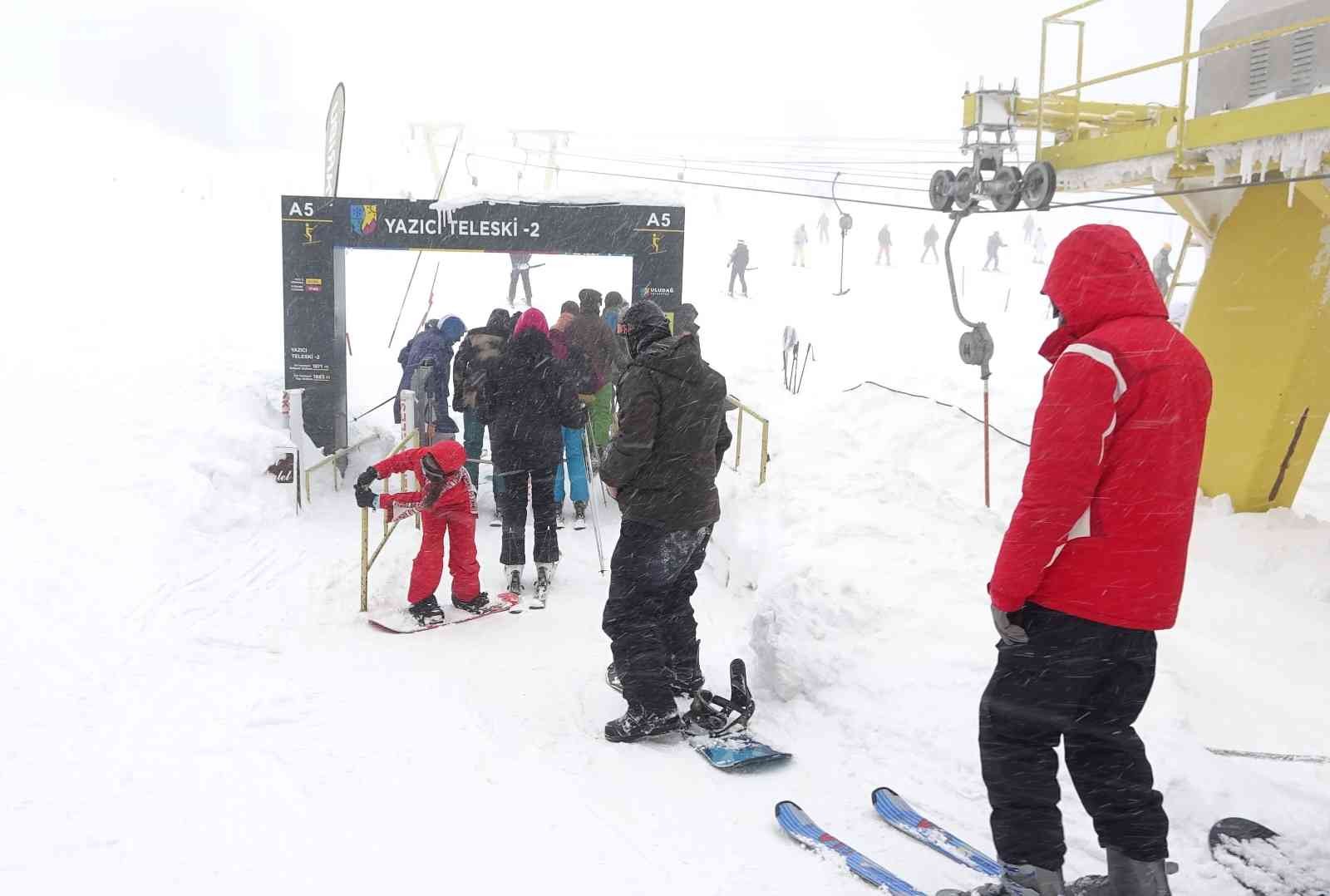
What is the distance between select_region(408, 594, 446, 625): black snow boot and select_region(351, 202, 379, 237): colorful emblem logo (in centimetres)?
521

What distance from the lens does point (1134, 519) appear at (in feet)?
8.32

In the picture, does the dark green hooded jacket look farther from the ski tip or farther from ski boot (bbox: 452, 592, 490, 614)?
ski boot (bbox: 452, 592, 490, 614)

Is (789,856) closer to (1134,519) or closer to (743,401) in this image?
(1134,519)

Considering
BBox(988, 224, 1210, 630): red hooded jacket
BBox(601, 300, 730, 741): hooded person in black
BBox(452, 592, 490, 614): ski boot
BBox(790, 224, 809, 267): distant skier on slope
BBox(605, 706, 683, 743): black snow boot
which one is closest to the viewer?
BBox(988, 224, 1210, 630): red hooded jacket

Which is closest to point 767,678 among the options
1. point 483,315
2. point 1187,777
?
point 1187,777

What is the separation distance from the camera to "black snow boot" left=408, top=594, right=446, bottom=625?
621 cm

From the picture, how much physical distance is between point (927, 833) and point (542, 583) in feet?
13.1

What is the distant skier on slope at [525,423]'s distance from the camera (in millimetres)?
6691

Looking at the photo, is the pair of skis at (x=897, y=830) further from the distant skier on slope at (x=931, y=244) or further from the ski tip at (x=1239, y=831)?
the distant skier on slope at (x=931, y=244)

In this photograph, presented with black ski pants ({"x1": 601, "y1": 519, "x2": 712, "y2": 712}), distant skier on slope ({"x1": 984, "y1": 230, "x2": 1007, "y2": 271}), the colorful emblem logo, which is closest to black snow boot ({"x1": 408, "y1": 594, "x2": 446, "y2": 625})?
black ski pants ({"x1": 601, "y1": 519, "x2": 712, "y2": 712})

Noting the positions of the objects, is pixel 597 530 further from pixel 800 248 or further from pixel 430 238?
pixel 800 248

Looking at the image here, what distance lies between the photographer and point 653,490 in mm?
4270

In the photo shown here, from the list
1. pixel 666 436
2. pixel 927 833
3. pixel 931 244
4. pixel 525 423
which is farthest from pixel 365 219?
pixel 931 244

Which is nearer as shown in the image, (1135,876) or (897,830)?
(1135,876)
